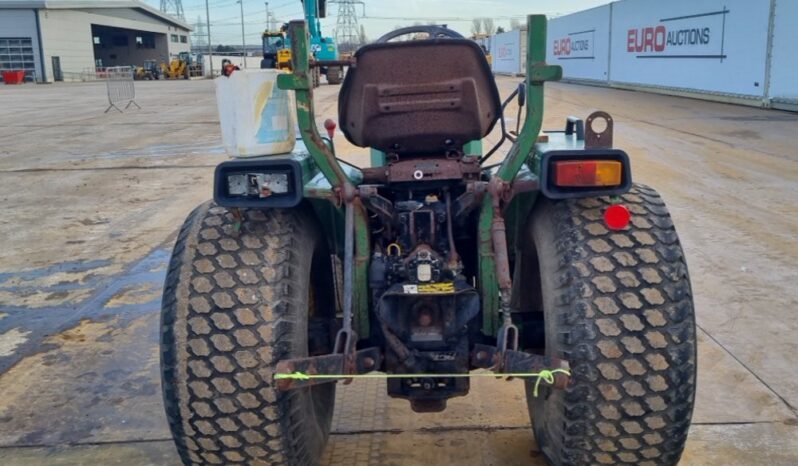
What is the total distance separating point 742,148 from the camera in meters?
12.5

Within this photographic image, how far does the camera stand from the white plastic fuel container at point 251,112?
2.90 metres

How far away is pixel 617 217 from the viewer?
8.84 ft

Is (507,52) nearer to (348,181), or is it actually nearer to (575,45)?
(575,45)

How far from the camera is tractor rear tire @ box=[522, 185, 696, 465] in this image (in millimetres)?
2545

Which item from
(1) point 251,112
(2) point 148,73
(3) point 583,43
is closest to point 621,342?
(1) point 251,112

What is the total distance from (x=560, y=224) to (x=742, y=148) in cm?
1093

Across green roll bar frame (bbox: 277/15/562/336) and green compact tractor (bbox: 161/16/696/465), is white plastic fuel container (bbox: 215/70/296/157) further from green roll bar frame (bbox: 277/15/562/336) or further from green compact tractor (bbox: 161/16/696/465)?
green roll bar frame (bbox: 277/15/562/336)

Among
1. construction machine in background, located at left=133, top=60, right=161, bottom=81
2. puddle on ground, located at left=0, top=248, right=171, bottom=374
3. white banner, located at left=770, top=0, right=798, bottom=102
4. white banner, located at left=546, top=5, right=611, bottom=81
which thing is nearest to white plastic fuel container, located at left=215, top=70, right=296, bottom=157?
puddle on ground, located at left=0, top=248, right=171, bottom=374

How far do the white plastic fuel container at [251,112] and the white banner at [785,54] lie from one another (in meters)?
17.0

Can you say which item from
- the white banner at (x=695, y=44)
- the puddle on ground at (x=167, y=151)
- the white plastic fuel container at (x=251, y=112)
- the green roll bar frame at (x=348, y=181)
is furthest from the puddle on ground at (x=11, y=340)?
the white banner at (x=695, y=44)

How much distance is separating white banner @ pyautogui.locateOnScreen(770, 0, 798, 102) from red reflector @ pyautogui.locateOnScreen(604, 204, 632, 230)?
657 inches

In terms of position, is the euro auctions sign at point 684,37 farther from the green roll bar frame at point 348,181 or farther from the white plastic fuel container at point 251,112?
the white plastic fuel container at point 251,112

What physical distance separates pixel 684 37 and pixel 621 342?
21.8m

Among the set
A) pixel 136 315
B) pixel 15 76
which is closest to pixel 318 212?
pixel 136 315
